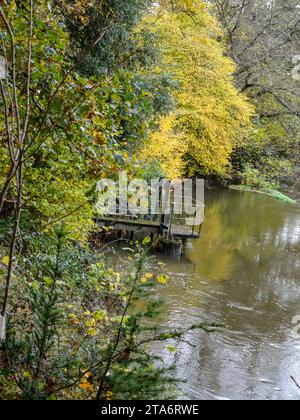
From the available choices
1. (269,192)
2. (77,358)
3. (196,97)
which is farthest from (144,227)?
(269,192)

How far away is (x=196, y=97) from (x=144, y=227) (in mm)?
7556

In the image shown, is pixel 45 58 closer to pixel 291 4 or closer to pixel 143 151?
pixel 143 151

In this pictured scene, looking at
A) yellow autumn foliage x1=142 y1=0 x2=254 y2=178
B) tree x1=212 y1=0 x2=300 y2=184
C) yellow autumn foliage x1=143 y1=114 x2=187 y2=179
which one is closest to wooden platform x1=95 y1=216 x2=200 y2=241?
yellow autumn foliage x1=143 y1=114 x2=187 y2=179

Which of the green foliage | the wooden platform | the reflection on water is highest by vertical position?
the green foliage

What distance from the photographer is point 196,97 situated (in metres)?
17.6

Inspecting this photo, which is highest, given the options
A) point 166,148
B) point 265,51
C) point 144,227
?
point 265,51

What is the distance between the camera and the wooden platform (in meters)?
11.6

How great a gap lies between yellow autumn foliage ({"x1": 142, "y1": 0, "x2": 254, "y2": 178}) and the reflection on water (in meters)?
3.19

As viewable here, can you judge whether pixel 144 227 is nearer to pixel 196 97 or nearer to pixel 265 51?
pixel 196 97

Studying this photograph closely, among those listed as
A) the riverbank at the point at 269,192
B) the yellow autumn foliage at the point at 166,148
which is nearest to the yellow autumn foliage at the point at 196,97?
the yellow autumn foliage at the point at 166,148

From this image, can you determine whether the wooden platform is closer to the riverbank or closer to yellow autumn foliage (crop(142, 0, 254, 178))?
yellow autumn foliage (crop(142, 0, 254, 178))

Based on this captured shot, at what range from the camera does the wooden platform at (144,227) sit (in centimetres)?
1156
